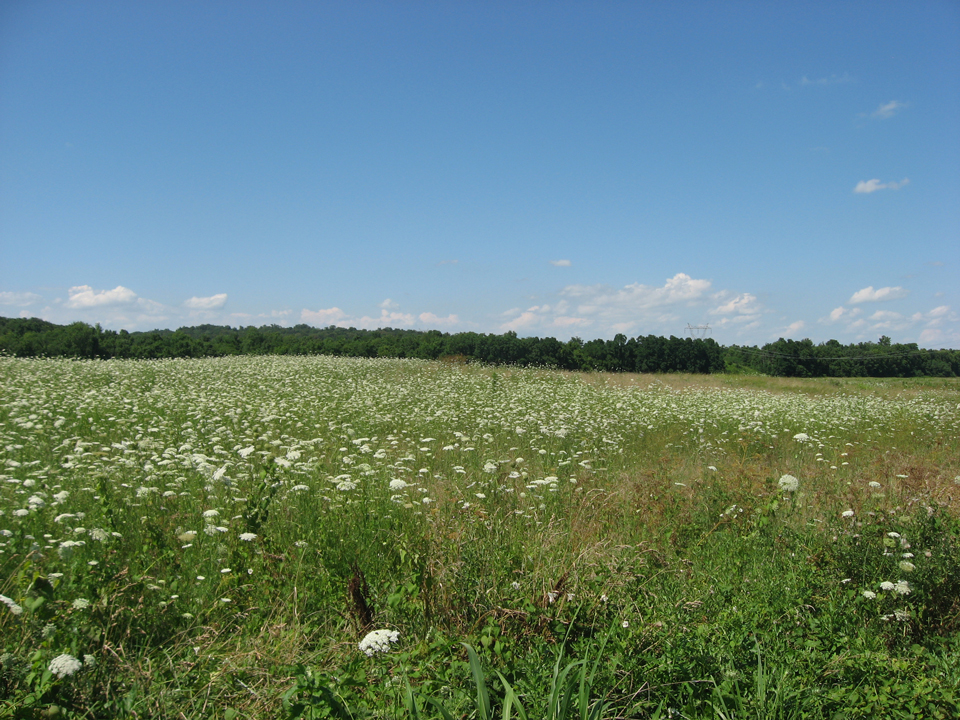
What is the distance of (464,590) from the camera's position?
3.31m

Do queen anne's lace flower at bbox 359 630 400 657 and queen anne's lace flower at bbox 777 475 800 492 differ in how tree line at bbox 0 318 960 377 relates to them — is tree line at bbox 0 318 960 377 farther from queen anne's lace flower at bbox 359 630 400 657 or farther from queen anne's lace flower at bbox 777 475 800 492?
queen anne's lace flower at bbox 359 630 400 657

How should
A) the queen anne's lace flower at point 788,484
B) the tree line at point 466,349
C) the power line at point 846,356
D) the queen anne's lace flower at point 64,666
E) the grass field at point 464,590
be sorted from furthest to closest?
1. the power line at point 846,356
2. the tree line at point 466,349
3. the queen anne's lace flower at point 788,484
4. the grass field at point 464,590
5. the queen anne's lace flower at point 64,666

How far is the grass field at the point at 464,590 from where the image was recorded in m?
2.45

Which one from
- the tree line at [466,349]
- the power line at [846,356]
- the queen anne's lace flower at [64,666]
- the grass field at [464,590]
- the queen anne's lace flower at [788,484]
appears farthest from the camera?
the power line at [846,356]

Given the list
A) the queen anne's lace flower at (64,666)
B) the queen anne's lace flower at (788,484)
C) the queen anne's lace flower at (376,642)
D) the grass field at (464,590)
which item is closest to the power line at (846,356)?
the grass field at (464,590)

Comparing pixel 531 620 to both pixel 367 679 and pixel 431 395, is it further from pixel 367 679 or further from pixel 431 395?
pixel 431 395

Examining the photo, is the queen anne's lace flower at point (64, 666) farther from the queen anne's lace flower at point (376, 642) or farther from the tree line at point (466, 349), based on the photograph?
the tree line at point (466, 349)

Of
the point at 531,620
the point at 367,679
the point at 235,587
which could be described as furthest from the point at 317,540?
the point at 531,620

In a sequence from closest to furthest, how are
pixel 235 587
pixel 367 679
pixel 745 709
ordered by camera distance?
pixel 745 709 → pixel 367 679 → pixel 235 587

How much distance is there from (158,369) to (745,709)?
20287 mm

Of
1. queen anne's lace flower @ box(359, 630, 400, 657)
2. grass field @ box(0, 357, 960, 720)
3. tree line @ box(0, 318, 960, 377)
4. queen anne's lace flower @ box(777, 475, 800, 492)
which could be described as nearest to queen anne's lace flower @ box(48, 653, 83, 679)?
grass field @ box(0, 357, 960, 720)

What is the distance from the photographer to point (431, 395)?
12773 mm

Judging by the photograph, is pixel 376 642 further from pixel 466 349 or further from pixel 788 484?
pixel 466 349

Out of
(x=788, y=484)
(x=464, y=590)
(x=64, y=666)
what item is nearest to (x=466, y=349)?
(x=788, y=484)
